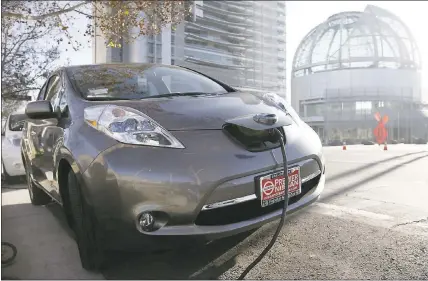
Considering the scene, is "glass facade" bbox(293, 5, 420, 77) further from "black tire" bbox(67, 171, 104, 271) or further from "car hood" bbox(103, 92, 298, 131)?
"black tire" bbox(67, 171, 104, 271)

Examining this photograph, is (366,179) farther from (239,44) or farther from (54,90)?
(54,90)

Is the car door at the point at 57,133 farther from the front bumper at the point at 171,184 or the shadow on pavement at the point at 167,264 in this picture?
the shadow on pavement at the point at 167,264

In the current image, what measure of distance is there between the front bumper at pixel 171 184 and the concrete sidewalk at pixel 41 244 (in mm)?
411

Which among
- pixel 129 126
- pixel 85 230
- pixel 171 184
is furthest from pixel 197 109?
pixel 85 230

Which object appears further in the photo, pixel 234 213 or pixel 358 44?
pixel 358 44

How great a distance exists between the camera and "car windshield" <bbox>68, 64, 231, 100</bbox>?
6.17ft

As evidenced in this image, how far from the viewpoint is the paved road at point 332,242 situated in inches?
59.2

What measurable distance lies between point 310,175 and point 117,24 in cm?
307

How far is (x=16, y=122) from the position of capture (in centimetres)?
314

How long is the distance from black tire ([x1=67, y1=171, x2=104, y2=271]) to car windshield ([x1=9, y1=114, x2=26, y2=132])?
1.69m

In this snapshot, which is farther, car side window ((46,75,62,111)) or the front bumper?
car side window ((46,75,62,111))

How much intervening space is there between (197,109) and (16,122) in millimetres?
2373

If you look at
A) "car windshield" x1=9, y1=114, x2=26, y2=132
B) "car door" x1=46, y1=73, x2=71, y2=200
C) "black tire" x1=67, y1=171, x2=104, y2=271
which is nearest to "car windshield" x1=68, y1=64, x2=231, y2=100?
"car door" x1=46, y1=73, x2=71, y2=200

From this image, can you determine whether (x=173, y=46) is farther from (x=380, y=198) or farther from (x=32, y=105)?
(x=380, y=198)
